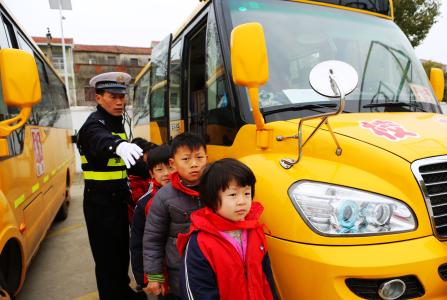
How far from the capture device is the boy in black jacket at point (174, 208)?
222cm

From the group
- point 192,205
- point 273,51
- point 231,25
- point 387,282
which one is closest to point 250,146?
point 192,205

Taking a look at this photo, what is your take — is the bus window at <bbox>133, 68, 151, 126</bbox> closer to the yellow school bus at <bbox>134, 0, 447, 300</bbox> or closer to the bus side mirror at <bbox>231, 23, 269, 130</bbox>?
the yellow school bus at <bbox>134, 0, 447, 300</bbox>

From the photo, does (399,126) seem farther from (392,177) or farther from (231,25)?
(231,25)

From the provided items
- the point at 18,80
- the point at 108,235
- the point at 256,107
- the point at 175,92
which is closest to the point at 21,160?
the point at 108,235

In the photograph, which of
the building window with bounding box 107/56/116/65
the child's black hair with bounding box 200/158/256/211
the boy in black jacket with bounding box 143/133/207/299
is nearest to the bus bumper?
the child's black hair with bounding box 200/158/256/211

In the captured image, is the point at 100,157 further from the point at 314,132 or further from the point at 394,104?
the point at 394,104

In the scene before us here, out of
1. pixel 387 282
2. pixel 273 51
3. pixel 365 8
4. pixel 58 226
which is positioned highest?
pixel 365 8

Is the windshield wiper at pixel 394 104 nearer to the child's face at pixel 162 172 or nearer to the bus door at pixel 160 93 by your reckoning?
the child's face at pixel 162 172

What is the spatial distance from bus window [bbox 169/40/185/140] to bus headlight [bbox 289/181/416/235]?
2.21 metres

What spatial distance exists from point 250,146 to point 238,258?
875 millimetres

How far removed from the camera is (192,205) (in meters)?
2.24

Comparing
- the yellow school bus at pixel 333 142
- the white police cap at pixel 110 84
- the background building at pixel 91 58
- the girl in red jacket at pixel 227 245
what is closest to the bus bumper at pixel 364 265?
the yellow school bus at pixel 333 142

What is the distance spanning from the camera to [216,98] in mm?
2924

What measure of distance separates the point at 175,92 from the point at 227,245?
256 cm
